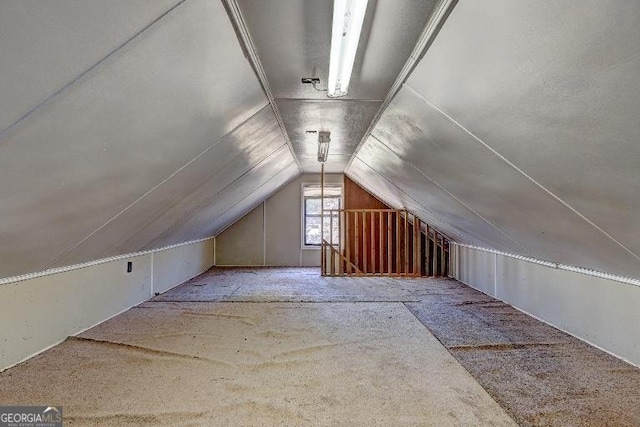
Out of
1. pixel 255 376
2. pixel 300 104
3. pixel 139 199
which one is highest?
pixel 300 104

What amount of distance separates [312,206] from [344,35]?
290 inches

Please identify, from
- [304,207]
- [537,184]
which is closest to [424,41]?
[537,184]

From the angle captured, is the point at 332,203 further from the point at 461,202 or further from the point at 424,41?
the point at 424,41

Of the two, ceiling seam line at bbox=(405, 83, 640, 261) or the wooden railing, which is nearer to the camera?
ceiling seam line at bbox=(405, 83, 640, 261)

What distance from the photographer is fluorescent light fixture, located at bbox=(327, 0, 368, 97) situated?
1.70 m

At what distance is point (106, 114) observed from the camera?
1864 mm

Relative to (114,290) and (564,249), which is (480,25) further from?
(114,290)

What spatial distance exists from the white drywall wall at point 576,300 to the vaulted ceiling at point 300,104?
0.71 ft

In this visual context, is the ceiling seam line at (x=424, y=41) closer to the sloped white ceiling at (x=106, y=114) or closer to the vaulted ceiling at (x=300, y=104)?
the vaulted ceiling at (x=300, y=104)

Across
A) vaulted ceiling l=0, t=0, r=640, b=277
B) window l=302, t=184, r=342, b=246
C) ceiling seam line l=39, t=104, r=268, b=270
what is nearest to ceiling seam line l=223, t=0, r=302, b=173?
vaulted ceiling l=0, t=0, r=640, b=277

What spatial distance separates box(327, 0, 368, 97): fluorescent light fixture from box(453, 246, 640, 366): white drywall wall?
107 inches

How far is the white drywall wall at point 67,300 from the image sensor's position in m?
3.00

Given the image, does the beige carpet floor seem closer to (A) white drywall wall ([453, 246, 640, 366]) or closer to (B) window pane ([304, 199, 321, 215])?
(A) white drywall wall ([453, 246, 640, 366])

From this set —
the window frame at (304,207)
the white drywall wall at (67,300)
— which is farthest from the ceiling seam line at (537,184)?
the window frame at (304,207)
